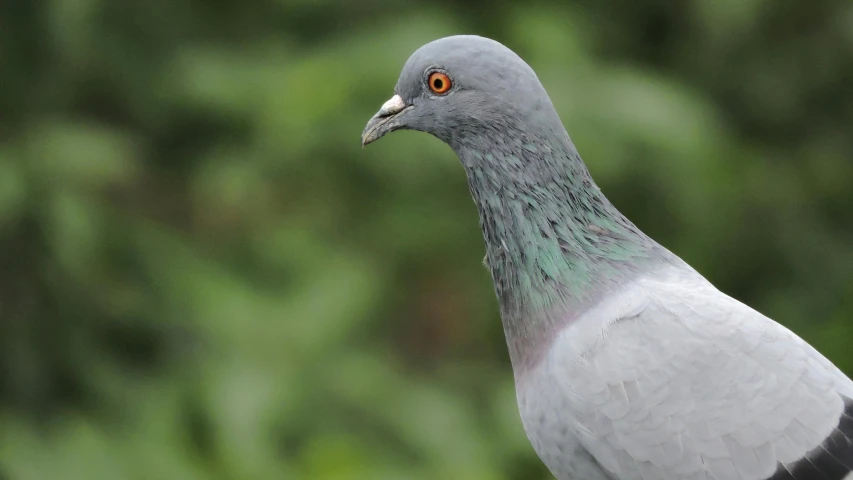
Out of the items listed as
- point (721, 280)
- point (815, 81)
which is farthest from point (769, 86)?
point (721, 280)

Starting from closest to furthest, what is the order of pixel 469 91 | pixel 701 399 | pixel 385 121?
1. pixel 701 399
2. pixel 469 91
3. pixel 385 121

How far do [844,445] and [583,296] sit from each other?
533mm

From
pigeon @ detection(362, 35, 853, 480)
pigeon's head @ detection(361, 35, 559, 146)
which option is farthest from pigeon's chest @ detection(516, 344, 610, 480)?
pigeon's head @ detection(361, 35, 559, 146)

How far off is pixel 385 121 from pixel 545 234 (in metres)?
0.41

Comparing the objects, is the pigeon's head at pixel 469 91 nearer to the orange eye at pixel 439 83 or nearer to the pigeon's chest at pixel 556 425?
the orange eye at pixel 439 83

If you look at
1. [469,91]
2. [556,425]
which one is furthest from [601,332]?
[469,91]

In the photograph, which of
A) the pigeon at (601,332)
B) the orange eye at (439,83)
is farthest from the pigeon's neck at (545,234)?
the orange eye at (439,83)

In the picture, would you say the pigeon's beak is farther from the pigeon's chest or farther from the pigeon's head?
the pigeon's chest

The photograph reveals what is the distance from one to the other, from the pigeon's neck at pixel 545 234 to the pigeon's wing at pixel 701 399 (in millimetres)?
86

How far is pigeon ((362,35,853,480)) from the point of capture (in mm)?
1746

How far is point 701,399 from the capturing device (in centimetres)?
176

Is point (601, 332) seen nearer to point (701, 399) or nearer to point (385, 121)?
point (701, 399)

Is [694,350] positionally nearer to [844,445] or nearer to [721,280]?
[844,445]

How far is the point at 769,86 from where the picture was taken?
4637mm
